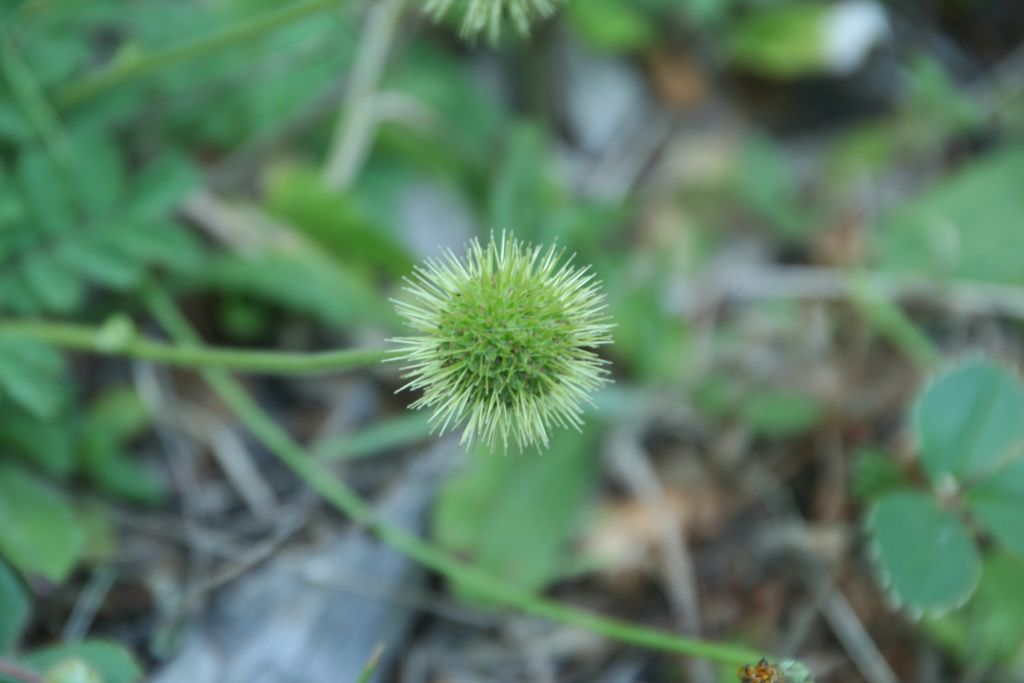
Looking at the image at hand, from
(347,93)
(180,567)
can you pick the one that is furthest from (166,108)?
(180,567)

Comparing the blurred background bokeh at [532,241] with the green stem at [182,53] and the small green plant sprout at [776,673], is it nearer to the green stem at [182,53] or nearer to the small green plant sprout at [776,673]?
the green stem at [182,53]

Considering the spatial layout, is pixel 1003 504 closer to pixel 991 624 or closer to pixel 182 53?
pixel 991 624

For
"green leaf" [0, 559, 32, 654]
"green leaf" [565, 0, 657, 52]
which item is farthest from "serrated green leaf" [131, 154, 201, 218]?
"green leaf" [565, 0, 657, 52]

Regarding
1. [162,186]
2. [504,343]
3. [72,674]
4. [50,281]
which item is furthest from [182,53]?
[72,674]

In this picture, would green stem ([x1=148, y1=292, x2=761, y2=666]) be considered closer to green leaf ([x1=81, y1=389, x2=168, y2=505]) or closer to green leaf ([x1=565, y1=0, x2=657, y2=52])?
green leaf ([x1=81, y1=389, x2=168, y2=505])

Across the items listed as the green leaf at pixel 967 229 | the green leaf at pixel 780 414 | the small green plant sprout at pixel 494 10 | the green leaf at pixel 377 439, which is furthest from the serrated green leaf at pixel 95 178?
the green leaf at pixel 967 229

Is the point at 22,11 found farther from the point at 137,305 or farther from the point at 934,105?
the point at 934,105
